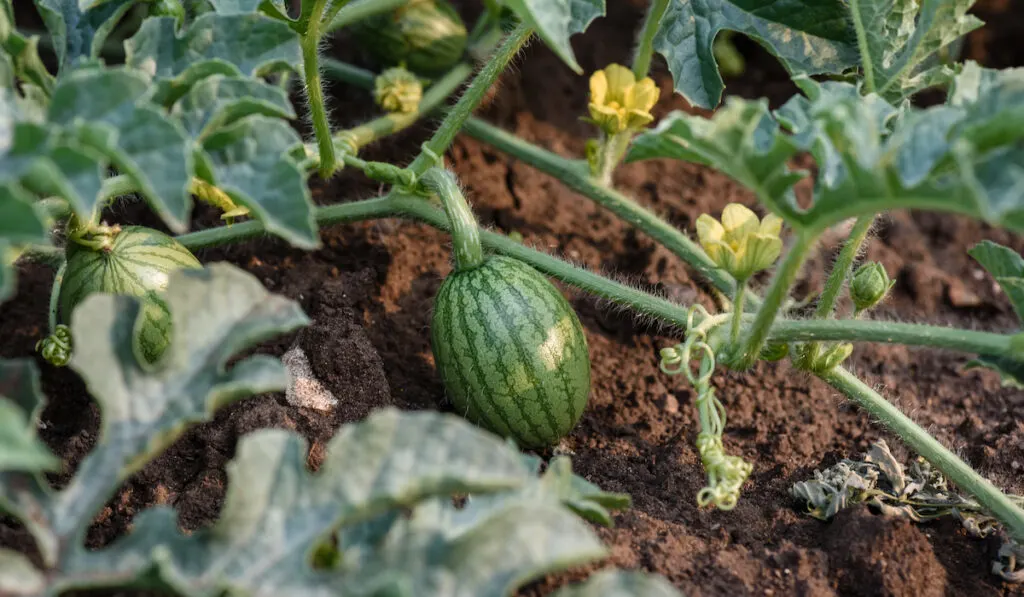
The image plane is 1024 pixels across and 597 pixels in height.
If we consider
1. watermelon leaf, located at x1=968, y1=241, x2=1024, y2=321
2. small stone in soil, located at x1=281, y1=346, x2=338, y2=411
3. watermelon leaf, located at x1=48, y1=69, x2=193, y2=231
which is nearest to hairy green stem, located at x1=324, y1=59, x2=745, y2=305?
watermelon leaf, located at x1=968, y1=241, x2=1024, y2=321

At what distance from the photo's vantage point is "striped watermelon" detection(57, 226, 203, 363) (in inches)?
86.0

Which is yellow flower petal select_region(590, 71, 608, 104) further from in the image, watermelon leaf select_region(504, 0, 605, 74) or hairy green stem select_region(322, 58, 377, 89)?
hairy green stem select_region(322, 58, 377, 89)

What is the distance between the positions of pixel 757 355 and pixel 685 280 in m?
0.82

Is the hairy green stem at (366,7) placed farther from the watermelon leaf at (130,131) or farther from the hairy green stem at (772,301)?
the hairy green stem at (772,301)

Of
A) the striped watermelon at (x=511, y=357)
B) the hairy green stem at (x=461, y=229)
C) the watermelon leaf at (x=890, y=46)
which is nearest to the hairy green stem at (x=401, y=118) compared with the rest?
the hairy green stem at (x=461, y=229)

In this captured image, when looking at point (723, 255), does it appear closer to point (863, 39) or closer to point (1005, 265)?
point (1005, 265)

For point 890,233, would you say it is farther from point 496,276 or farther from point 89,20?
point 89,20

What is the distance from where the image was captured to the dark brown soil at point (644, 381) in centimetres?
199

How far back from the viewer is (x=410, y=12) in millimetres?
2988

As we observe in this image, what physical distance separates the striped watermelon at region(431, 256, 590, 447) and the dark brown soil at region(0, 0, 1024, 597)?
17 centimetres

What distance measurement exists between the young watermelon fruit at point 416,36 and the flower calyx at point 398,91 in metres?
0.08

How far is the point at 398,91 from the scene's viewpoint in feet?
9.46

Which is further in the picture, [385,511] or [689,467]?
[689,467]

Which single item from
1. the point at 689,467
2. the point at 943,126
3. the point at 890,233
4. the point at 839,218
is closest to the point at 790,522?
the point at 689,467
